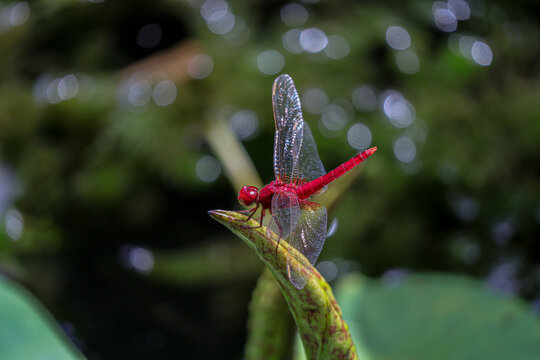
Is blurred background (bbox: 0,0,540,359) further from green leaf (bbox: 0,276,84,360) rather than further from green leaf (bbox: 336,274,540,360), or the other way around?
green leaf (bbox: 0,276,84,360)

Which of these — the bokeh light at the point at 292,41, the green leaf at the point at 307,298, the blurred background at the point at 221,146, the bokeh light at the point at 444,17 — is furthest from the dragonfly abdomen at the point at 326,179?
the bokeh light at the point at 444,17

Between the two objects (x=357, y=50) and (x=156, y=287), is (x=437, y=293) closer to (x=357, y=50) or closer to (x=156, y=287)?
(x=156, y=287)

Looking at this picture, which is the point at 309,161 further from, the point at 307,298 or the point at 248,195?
the point at 307,298

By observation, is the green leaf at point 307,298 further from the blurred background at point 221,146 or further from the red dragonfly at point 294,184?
Result: the blurred background at point 221,146

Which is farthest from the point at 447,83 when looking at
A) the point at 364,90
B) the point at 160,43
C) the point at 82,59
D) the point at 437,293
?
the point at 82,59

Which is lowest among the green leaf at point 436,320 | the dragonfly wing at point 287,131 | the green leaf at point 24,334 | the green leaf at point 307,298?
the green leaf at point 436,320

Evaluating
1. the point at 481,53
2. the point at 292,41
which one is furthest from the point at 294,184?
the point at 481,53
